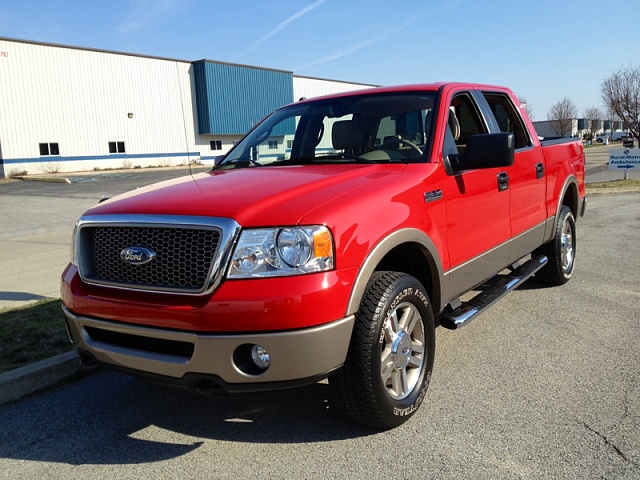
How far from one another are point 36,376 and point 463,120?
12.2 feet

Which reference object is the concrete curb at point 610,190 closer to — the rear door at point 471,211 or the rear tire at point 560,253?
the rear tire at point 560,253

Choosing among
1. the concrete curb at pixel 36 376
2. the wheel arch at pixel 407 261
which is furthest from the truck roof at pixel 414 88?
the concrete curb at pixel 36 376

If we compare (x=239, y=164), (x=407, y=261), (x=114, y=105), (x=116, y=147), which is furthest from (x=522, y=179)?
(x=116, y=147)

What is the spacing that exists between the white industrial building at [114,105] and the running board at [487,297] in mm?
31713

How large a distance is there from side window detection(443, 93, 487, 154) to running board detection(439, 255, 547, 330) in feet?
3.73

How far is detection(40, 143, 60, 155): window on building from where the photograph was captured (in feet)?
119

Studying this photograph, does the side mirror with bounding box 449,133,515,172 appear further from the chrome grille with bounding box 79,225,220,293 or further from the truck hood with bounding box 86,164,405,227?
the chrome grille with bounding box 79,225,220,293

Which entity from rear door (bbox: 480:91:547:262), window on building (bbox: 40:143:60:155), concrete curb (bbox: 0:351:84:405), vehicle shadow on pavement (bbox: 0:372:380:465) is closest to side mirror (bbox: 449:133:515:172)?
rear door (bbox: 480:91:547:262)

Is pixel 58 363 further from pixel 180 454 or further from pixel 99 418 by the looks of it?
pixel 180 454

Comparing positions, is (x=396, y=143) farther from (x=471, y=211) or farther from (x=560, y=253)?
(x=560, y=253)

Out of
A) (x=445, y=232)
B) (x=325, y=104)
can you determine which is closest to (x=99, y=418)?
(x=445, y=232)

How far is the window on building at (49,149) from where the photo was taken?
36188mm

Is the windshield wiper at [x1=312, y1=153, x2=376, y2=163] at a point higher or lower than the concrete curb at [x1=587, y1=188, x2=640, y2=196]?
higher

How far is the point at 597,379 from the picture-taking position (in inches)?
147
